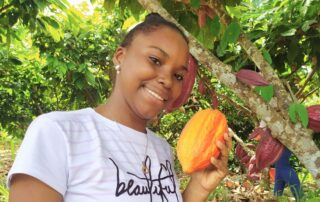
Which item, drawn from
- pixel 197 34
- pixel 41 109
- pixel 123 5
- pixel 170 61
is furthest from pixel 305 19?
pixel 41 109

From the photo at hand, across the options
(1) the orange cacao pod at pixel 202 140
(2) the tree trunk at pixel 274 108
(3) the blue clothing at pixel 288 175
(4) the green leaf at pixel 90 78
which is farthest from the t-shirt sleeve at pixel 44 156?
(4) the green leaf at pixel 90 78

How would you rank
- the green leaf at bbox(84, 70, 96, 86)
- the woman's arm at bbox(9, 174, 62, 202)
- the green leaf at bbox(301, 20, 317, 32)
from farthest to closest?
the green leaf at bbox(84, 70, 96, 86)
the green leaf at bbox(301, 20, 317, 32)
the woman's arm at bbox(9, 174, 62, 202)

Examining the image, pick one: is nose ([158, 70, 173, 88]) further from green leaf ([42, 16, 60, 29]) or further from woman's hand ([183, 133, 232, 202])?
green leaf ([42, 16, 60, 29])

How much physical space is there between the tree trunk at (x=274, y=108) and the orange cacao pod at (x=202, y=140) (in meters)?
0.12

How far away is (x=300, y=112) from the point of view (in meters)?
1.24

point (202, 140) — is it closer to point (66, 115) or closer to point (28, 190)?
point (66, 115)

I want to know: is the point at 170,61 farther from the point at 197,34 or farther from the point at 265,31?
the point at 265,31

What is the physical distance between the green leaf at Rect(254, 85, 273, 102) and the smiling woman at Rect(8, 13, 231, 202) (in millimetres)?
171

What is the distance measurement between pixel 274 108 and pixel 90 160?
0.62m

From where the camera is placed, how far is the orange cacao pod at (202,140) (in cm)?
130

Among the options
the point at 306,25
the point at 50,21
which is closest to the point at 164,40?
the point at 306,25

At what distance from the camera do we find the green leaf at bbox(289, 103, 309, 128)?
1.23 m

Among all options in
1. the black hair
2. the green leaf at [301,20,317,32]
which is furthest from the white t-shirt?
the green leaf at [301,20,317,32]

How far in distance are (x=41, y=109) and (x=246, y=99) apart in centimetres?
448
